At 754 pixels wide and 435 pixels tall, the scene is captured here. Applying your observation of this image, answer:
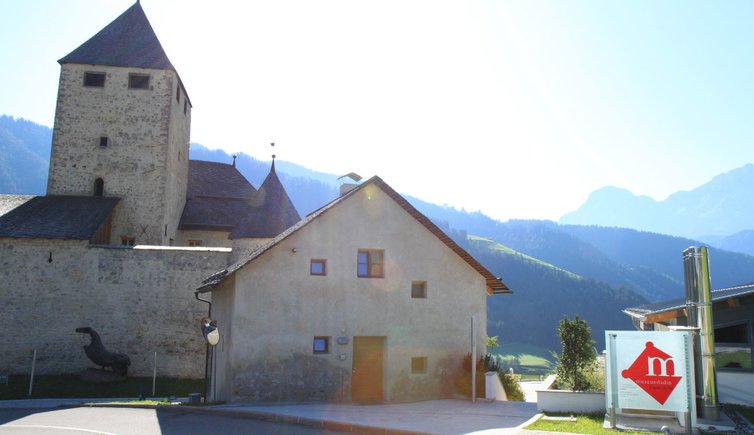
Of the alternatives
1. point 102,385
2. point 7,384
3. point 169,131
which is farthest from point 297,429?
point 169,131

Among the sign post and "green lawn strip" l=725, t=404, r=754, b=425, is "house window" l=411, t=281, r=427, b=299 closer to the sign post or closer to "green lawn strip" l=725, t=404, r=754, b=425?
the sign post

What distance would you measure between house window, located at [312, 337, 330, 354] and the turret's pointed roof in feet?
46.0

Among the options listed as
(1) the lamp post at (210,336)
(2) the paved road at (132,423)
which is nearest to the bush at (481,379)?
(2) the paved road at (132,423)

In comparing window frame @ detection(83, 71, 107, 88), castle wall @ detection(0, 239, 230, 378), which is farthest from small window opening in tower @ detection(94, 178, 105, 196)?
castle wall @ detection(0, 239, 230, 378)

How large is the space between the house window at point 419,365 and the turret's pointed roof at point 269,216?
47.2ft

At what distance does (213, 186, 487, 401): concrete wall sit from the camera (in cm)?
1866

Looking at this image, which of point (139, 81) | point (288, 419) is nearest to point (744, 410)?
point (288, 419)

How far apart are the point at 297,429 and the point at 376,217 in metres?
8.24

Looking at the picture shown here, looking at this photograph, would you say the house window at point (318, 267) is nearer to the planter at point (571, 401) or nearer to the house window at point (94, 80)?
the planter at point (571, 401)

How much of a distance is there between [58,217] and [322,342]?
19.8 metres

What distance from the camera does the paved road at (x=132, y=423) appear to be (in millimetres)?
13625

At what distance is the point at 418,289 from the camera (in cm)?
2055

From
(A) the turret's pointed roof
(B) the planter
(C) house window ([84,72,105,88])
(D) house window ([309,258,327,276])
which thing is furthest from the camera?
(C) house window ([84,72,105,88])

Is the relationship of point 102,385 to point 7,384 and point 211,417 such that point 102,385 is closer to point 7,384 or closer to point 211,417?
point 7,384
